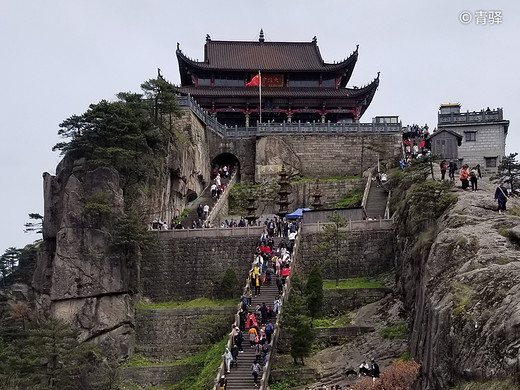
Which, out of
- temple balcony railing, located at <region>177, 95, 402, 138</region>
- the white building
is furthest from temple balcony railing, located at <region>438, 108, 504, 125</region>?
temple balcony railing, located at <region>177, 95, 402, 138</region>

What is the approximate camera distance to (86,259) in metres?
40.7

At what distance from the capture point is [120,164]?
4297 centimetres

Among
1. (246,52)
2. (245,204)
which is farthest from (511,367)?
(246,52)

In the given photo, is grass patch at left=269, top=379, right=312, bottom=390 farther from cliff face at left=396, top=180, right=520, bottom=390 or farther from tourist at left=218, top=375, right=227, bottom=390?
cliff face at left=396, top=180, right=520, bottom=390

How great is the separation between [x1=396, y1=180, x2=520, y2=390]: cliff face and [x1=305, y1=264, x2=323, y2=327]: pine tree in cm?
639

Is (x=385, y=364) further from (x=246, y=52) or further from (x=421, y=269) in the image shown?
(x=246, y=52)

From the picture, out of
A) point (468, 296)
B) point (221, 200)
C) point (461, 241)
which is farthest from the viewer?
point (221, 200)

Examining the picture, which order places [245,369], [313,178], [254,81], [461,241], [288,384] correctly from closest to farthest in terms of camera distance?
[461,241] < [288,384] < [245,369] < [313,178] < [254,81]

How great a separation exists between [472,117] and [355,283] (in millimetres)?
18984

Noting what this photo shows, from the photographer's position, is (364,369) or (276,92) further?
(276,92)

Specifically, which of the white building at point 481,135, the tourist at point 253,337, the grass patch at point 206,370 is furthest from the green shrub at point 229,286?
the white building at point 481,135

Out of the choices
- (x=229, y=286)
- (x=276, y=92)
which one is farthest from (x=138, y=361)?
(x=276, y=92)

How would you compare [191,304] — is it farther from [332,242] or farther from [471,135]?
[471,135]

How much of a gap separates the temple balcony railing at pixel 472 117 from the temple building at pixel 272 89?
13683 mm
